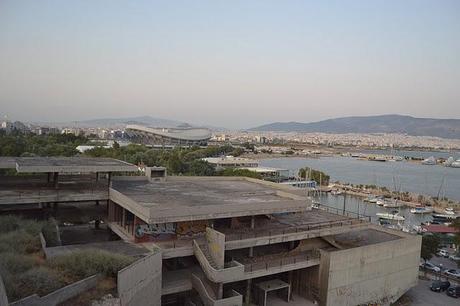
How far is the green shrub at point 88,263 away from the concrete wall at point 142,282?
40 cm

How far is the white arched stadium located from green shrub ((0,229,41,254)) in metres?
104

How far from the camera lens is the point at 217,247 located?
14.5 m

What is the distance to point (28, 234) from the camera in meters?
14.3

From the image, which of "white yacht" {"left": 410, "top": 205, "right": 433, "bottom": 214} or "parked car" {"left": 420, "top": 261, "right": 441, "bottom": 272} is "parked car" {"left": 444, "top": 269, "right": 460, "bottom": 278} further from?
"white yacht" {"left": 410, "top": 205, "right": 433, "bottom": 214}

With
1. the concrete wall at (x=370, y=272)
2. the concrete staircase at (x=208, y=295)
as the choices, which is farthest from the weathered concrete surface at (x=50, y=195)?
the concrete wall at (x=370, y=272)

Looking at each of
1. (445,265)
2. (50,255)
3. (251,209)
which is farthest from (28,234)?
(445,265)

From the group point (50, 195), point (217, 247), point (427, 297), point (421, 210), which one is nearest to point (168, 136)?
point (421, 210)

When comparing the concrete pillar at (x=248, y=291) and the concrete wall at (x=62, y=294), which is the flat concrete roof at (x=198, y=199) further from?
the concrete wall at (x=62, y=294)

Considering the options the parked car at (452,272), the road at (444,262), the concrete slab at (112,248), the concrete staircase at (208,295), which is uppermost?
the concrete slab at (112,248)

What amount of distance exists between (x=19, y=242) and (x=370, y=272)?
Result: 1341 centimetres

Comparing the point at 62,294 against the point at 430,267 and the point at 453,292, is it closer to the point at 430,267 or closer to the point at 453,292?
the point at 453,292

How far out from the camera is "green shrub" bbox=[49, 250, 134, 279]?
11484 millimetres

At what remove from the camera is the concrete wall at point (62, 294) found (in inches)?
355

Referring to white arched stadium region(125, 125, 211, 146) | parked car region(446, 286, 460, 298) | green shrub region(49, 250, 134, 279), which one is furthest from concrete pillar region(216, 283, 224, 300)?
white arched stadium region(125, 125, 211, 146)
